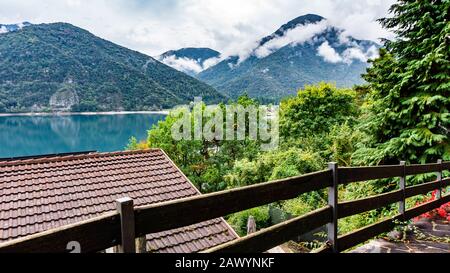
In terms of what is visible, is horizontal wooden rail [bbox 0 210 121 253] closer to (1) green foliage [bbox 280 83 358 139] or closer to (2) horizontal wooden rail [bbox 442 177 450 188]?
(2) horizontal wooden rail [bbox 442 177 450 188]

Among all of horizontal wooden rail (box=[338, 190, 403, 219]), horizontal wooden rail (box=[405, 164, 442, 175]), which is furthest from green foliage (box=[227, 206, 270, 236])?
horizontal wooden rail (box=[338, 190, 403, 219])

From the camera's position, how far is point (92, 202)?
666 cm

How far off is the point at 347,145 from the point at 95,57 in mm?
139777

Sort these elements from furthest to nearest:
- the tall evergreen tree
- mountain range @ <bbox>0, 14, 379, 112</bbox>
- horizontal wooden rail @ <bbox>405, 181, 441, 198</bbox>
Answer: mountain range @ <bbox>0, 14, 379, 112</bbox> < the tall evergreen tree < horizontal wooden rail @ <bbox>405, 181, 441, 198</bbox>

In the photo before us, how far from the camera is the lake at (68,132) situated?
225 ft

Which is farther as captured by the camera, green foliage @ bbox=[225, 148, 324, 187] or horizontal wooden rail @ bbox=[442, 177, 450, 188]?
green foliage @ bbox=[225, 148, 324, 187]

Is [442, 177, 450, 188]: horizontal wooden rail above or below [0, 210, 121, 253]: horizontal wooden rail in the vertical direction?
below

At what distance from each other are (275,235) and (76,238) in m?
1.39

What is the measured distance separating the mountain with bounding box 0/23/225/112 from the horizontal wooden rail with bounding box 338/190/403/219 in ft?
337

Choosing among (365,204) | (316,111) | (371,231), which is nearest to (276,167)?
(316,111)

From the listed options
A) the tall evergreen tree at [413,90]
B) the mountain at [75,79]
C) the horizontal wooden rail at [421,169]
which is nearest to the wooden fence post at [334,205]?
the horizontal wooden rail at [421,169]

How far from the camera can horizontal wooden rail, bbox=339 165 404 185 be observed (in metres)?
2.89
